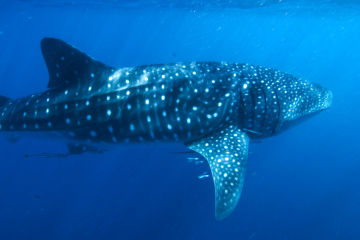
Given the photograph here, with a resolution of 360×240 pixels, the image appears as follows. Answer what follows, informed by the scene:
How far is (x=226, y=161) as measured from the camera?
463 centimetres

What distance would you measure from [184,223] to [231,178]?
9742 millimetres

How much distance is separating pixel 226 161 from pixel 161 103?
4.82 ft

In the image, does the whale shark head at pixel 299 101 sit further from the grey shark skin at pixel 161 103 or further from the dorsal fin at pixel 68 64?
the dorsal fin at pixel 68 64

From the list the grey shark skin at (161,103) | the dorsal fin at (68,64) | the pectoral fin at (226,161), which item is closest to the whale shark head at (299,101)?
the grey shark skin at (161,103)

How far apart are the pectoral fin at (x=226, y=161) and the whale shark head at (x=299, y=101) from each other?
948 millimetres

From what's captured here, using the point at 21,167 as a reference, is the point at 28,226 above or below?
below

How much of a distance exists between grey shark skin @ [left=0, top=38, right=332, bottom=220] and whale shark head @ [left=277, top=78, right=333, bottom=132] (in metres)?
0.03

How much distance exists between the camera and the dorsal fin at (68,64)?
5.17 m

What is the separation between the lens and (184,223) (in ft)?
43.8

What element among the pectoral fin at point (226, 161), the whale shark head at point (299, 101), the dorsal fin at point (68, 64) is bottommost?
the pectoral fin at point (226, 161)

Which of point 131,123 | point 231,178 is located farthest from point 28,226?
point 231,178

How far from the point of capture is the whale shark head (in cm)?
550

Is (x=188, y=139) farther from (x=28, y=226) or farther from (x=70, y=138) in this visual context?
(x=28, y=226)

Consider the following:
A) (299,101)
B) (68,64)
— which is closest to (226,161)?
(299,101)
